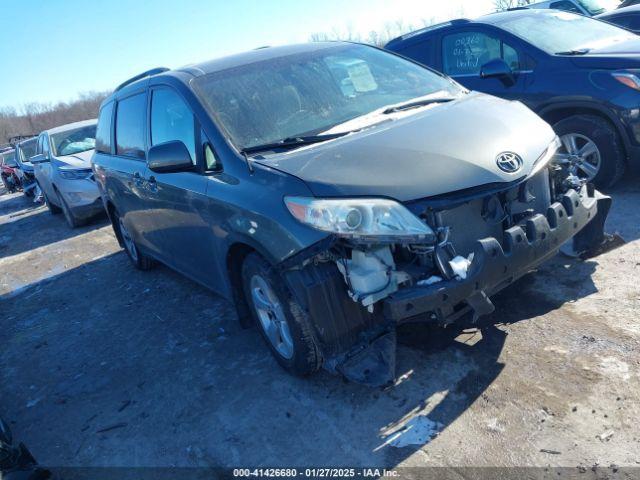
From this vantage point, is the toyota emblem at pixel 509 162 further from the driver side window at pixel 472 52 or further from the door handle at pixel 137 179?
the driver side window at pixel 472 52

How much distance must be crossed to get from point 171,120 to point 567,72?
147 inches

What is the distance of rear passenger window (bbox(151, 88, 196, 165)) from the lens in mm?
3616

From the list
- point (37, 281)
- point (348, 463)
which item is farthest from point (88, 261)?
point (348, 463)

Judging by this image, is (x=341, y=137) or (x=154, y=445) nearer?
(x=154, y=445)

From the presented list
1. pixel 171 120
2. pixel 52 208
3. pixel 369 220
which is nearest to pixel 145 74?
pixel 171 120

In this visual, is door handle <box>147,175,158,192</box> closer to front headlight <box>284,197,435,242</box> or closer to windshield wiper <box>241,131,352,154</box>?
windshield wiper <box>241,131,352,154</box>

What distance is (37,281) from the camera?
22.6ft

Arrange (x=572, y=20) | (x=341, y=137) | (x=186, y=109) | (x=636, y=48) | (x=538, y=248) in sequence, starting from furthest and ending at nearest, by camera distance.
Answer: (x=572, y=20) → (x=636, y=48) → (x=186, y=109) → (x=341, y=137) → (x=538, y=248)

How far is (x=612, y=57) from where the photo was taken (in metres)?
4.97

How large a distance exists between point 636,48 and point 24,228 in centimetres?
1118

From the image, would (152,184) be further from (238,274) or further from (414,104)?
(414,104)

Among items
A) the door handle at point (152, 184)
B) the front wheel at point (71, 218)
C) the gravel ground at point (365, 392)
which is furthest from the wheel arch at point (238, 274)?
the front wheel at point (71, 218)

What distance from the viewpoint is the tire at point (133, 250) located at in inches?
237

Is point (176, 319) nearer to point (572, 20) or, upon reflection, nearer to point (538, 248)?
point (538, 248)
